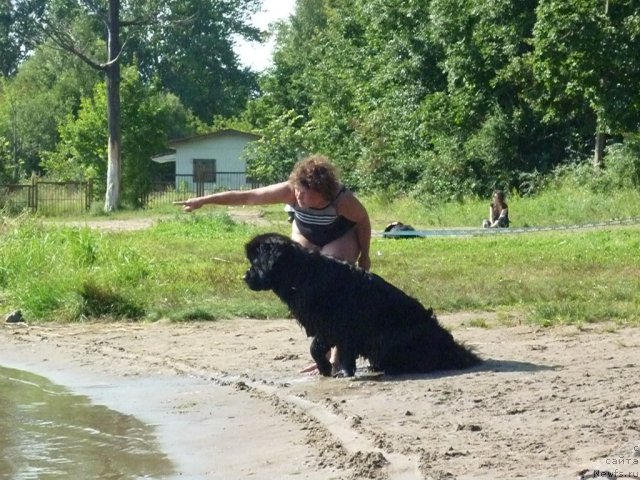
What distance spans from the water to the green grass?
12.5ft

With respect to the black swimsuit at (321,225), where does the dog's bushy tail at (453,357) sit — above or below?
below

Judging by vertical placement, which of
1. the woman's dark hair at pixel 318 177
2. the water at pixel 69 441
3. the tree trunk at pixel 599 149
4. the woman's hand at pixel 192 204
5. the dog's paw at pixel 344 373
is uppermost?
the tree trunk at pixel 599 149

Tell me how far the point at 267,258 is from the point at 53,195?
41.3 m

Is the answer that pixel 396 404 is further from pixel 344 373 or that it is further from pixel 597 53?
pixel 597 53

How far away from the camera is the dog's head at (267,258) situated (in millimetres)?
9500

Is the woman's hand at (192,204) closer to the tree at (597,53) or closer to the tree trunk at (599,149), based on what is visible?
the tree at (597,53)

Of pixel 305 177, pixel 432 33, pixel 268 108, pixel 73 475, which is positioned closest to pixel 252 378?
pixel 305 177

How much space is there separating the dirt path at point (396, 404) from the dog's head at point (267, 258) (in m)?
0.80

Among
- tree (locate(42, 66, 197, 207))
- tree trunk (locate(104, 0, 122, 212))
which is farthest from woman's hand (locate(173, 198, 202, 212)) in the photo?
tree (locate(42, 66, 197, 207))

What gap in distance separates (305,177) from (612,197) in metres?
22.3

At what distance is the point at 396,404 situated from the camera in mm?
8430

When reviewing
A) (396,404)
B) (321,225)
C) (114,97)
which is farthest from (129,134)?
(396,404)

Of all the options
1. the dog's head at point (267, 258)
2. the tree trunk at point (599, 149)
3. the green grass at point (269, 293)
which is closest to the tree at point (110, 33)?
the tree trunk at point (599, 149)

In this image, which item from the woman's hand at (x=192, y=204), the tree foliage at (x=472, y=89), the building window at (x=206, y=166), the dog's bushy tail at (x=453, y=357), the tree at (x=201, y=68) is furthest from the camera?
the tree at (x=201, y=68)
